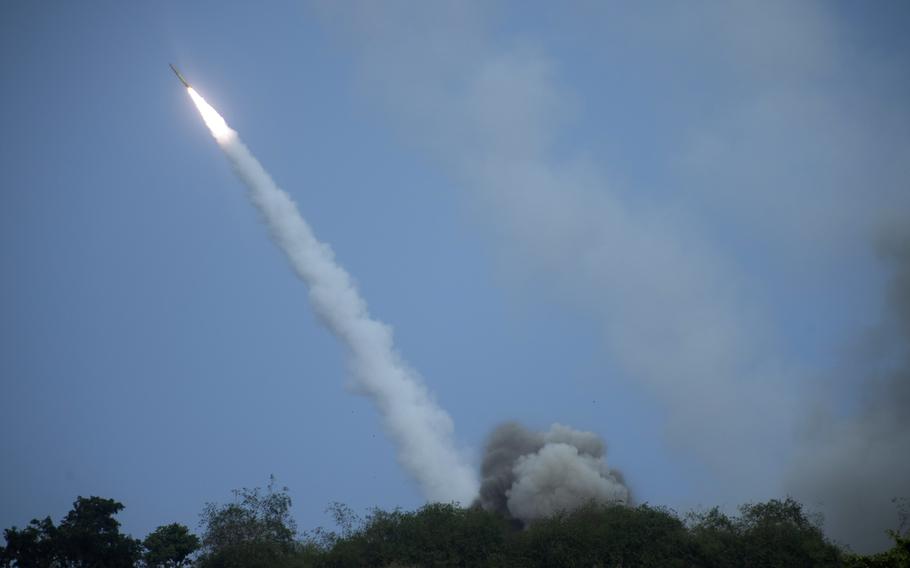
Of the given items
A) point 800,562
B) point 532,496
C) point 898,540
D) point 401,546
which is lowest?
point 898,540

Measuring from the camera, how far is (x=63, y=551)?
62500mm

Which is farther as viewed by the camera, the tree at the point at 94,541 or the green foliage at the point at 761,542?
the tree at the point at 94,541

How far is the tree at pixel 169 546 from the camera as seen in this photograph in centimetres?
6334

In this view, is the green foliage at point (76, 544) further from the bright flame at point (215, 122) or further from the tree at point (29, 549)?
the bright flame at point (215, 122)

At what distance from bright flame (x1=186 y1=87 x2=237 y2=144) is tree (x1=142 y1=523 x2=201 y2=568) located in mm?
26110

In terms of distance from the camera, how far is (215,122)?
71438 millimetres

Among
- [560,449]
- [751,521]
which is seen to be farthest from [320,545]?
[751,521]

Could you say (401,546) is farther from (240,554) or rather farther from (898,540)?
(898,540)

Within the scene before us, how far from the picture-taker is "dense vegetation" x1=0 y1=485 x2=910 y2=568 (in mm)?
55000

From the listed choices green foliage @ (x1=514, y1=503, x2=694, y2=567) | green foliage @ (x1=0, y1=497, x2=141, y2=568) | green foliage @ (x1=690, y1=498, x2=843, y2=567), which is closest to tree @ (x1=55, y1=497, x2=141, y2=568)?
green foliage @ (x1=0, y1=497, x2=141, y2=568)

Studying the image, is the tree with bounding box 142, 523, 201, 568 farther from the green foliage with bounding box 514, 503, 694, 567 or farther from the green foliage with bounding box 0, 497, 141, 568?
the green foliage with bounding box 514, 503, 694, 567

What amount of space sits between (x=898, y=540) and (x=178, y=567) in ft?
148

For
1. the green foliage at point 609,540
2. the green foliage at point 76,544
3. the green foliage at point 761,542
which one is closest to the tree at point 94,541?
the green foliage at point 76,544

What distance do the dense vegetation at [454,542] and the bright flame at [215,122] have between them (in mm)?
25004
